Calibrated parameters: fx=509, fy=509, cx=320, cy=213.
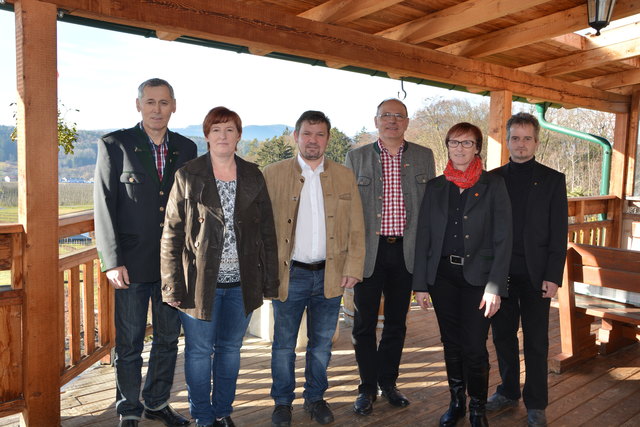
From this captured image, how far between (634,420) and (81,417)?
2987 millimetres

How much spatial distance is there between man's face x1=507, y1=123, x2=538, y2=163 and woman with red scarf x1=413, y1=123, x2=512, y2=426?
221 mm

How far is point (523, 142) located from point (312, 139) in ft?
3.51

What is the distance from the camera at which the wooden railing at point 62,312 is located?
2.44m

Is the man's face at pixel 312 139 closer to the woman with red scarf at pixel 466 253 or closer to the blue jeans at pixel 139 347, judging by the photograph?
the woman with red scarf at pixel 466 253

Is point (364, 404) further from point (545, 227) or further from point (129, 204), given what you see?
point (129, 204)

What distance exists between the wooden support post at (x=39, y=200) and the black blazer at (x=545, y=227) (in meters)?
2.36

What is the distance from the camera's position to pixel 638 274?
304 cm

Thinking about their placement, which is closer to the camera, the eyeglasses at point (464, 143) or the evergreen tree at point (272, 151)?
the eyeglasses at point (464, 143)

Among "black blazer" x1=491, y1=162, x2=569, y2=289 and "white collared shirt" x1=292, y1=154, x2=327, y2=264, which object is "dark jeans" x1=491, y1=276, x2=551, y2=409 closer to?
"black blazer" x1=491, y1=162, x2=569, y2=289

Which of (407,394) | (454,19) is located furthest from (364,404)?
(454,19)

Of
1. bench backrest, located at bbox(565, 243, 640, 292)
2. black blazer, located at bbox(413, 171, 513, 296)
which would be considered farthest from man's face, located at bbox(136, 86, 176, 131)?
bench backrest, located at bbox(565, 243, 640, 292)

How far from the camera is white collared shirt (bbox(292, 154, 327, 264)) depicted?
8.38 feet

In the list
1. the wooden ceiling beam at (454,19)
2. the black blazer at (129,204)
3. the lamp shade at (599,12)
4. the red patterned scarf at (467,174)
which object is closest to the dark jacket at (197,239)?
the black blazer at (129,204)

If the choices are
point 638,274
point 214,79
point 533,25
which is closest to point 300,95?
point 214,79
